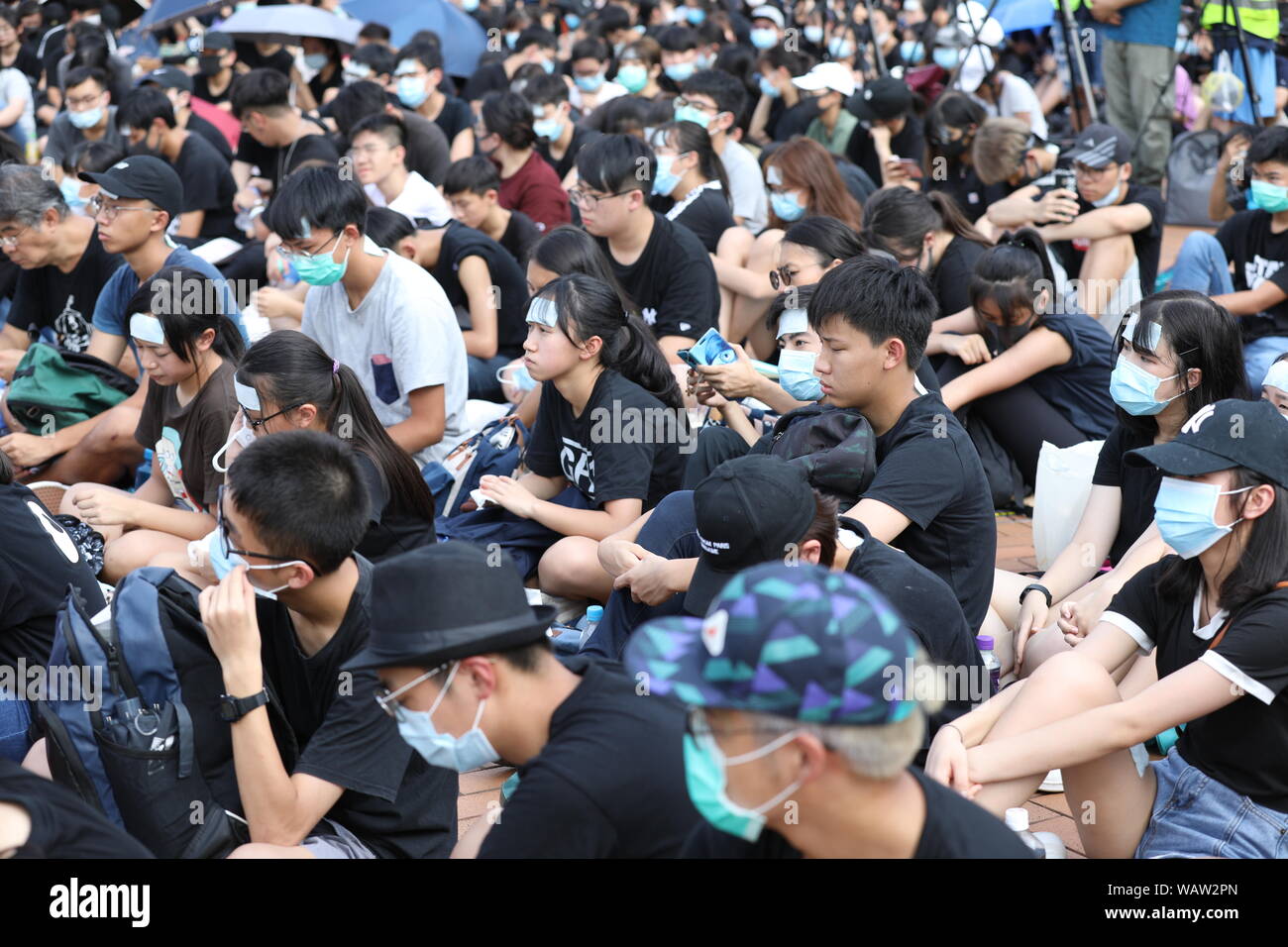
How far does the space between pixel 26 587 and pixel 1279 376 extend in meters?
3.41

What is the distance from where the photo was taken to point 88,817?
81.6 inches

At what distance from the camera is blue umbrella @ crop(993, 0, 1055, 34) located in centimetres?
1038

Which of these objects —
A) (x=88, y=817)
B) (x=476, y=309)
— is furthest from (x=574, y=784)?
(x=476, y=309)

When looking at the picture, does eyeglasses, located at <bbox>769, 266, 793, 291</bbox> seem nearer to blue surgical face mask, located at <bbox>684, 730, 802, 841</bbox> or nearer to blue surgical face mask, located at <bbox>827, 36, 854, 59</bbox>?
blue surgical face mask, located at <bbox>684, 730, 802, 841</bbox>

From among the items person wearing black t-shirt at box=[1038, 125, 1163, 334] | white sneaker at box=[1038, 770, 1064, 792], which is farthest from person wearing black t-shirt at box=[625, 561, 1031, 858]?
person wearing black t-shirt at box=[1038, 125, 1163, 334]

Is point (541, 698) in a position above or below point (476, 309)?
above

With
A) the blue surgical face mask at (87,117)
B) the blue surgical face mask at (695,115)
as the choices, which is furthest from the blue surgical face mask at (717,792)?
the blue surgical face mask at (87,117)

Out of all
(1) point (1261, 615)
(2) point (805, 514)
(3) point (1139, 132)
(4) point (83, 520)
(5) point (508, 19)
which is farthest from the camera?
(5) point (508, 19)

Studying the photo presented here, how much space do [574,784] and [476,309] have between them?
4.33 m

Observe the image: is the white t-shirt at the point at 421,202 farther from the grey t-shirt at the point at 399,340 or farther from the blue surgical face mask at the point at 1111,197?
the blue surgical face mask at the point at 1111,197

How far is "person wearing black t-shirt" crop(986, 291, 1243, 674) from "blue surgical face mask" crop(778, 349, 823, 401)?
887 millimetres

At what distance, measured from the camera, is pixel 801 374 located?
441 centimetres
